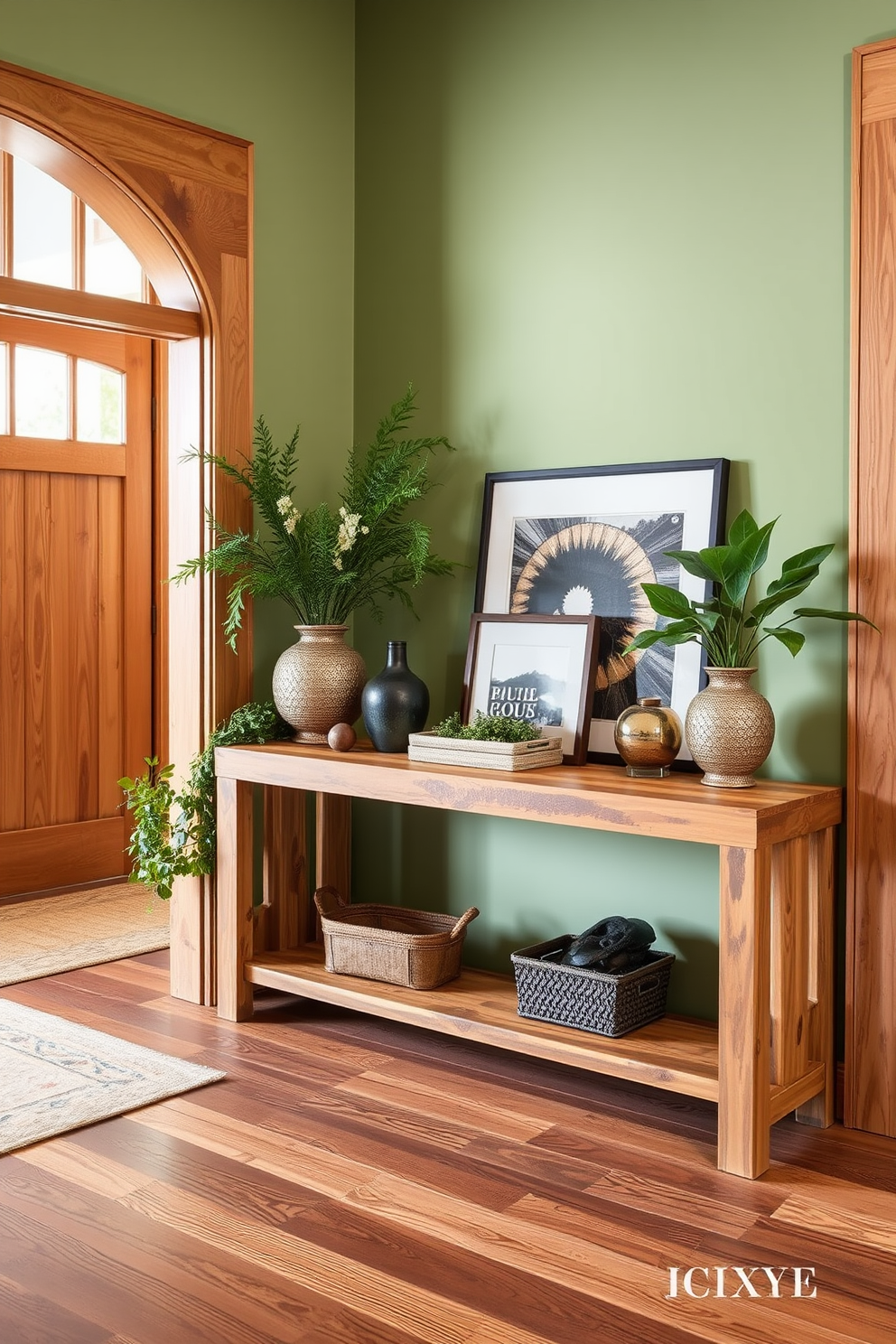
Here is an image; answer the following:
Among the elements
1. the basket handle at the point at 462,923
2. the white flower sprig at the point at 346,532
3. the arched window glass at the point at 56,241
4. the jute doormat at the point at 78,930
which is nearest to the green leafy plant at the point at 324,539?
the white flower sprig at the point at 346,532

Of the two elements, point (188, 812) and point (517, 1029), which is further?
point (188, 812)

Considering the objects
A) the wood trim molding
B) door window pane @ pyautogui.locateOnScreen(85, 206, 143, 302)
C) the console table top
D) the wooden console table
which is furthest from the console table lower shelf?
door window pane @ pyautogui.locateOnScreen(85, 206, 143, 302)

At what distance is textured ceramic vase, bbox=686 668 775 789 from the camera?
2.75 m

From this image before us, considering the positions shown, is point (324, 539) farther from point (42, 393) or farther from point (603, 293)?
point (42, 393)

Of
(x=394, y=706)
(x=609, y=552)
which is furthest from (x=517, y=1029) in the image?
(x=609, y=552)

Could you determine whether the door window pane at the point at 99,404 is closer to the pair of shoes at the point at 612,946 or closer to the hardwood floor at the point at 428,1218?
the hardwood floor at the point at 428,1218

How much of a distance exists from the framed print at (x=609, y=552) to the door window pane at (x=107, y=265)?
186cm

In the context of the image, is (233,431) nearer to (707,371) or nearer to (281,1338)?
(707,371)

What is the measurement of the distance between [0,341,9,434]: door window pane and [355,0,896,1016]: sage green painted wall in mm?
1547

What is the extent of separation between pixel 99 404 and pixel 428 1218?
3.65 metres

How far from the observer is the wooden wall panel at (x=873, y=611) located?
9.11 ft

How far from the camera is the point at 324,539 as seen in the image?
3.48 m

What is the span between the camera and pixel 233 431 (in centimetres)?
362

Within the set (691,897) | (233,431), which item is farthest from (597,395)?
(691,897)
